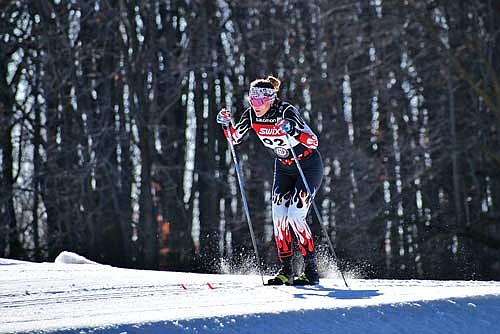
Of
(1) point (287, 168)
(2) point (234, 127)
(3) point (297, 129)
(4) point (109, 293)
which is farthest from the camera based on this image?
(2) point (234, 127)

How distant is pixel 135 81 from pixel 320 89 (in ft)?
15.8

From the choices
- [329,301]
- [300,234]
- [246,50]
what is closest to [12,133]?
[246,50]

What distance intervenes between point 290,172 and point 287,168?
0.15 ft

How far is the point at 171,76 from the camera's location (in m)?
28.0

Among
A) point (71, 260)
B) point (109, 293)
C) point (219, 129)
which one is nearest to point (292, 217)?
point (109, 293)

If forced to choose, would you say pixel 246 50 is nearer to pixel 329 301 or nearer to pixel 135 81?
pixel 135 81

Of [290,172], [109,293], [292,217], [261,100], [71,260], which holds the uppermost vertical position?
[261,100]

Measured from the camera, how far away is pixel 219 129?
2947 cm

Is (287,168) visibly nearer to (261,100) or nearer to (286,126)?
(286,126)

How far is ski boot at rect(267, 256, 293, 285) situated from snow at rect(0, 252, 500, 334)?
0.19 m

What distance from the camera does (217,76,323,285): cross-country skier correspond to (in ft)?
31.8

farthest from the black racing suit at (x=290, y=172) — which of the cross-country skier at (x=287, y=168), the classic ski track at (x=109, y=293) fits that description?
the classic ski track at (x=109, y=293)

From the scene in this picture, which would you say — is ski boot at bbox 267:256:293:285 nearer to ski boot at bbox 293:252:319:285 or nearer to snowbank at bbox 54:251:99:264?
ski boot at bbox 293:252:319:285

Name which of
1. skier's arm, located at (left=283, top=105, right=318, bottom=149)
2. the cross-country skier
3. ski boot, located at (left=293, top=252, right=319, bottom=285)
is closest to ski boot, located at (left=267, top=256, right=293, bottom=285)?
the cross-country skier
